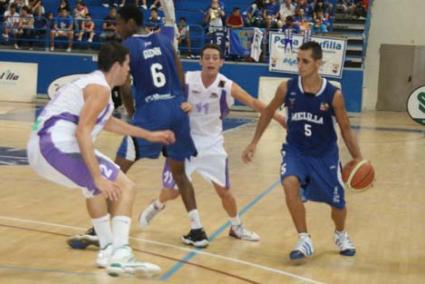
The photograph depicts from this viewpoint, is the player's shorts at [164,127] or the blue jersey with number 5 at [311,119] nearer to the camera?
the blue jersey with number 5 at [311,119]

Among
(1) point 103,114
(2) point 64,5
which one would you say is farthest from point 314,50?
(2) point 64,5

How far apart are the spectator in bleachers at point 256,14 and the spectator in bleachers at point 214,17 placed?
2.68 feet

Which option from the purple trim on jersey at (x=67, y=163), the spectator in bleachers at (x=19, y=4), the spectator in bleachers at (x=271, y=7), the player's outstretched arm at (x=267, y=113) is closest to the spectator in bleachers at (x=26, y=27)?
the spectator in bleachers at (x=19, y=4)

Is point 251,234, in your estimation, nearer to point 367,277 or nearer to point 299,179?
point 299,179

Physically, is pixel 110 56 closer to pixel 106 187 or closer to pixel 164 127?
pixel 106 187

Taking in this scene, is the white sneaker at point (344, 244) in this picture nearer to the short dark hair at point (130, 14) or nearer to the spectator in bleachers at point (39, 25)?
the short dark hair at point (130, 14)

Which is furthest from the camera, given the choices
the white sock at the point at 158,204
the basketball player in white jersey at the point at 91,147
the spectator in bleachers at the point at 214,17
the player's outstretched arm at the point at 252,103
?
the spectator in bleachers at the point at 214,17

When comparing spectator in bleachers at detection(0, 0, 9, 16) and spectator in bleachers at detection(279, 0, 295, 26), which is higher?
spectator in bleachers at detection(279, 0, 295, 26)

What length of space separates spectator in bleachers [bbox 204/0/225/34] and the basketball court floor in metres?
13.0

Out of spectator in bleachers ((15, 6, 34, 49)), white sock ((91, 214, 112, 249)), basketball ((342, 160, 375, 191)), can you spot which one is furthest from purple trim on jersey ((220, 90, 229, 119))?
spectator in bleachers ((15, 6, 34, 49))

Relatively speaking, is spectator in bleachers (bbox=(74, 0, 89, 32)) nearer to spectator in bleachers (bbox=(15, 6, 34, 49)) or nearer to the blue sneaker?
spectator in bleachers (bbox=(15, 6, 34, 49))

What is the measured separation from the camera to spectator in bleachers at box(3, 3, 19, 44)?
27578 mm

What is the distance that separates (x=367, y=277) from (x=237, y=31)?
19.4 m

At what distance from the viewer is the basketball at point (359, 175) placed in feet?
24.1
